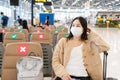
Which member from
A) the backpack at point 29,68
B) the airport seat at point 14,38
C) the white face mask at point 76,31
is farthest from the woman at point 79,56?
the airport seat at point 14,38

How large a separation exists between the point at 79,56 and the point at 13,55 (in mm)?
862

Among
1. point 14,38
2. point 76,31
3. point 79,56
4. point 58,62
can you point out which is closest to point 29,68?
point 58,62

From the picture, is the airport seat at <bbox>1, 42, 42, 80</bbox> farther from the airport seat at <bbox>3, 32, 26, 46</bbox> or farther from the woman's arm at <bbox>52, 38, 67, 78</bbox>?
the airport seat at <bbox>3, 32, 26, 46</bbox>

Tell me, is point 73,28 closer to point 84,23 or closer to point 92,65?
point 84,23

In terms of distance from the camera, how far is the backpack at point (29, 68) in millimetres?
3238

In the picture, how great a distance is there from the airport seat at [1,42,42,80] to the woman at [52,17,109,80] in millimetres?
392

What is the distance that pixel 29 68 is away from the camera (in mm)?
3256

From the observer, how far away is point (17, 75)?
335cm

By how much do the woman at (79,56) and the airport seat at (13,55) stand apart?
392 mm

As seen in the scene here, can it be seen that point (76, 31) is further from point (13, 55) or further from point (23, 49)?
point (13, 55)

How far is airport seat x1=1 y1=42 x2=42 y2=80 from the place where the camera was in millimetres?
3508

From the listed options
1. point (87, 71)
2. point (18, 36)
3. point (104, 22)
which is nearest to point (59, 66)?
point (87, 71)

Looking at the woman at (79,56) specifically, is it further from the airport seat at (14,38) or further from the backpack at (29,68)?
the airport seat at (14,38)

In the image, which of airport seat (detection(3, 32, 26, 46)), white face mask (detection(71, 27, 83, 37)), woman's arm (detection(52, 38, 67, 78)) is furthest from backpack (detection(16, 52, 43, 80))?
airport seat (detection(3, 32, 26, 46))
